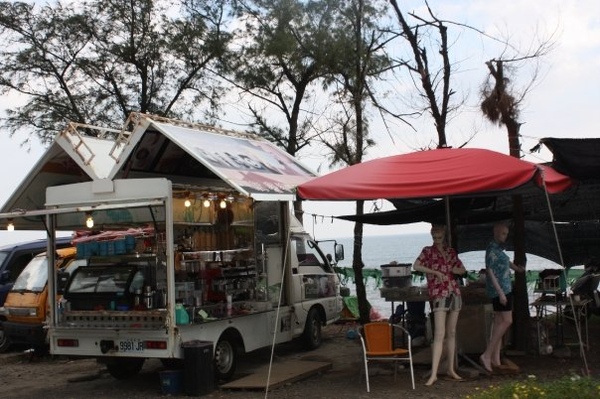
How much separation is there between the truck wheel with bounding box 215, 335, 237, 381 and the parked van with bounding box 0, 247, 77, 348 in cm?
385

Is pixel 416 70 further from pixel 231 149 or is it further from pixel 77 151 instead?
pixel 77 151

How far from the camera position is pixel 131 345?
26.1ft

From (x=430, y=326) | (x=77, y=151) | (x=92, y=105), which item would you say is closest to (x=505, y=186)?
(x=430, y=326)

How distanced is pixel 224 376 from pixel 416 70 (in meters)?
6.52

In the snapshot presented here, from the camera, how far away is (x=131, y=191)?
808 centimetres

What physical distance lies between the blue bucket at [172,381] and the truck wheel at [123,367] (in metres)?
1.09

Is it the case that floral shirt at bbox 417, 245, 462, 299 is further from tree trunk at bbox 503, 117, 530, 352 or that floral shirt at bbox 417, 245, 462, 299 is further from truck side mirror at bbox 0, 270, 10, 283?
truck side mirror at bbox 0, 270, 10, 283

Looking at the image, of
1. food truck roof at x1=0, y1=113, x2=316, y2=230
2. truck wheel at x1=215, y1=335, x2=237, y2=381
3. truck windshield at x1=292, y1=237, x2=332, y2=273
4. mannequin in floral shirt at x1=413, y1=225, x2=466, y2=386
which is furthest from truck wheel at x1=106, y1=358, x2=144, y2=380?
mannequin in floral shirt at x1=413, y1=225, x2=466, y2=386

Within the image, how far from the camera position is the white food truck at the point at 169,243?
8.05 m

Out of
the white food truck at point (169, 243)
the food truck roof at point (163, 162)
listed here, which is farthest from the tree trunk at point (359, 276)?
the food truck roof at point (163, 162)

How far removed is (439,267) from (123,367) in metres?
4.28

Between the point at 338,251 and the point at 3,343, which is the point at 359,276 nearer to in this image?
the point at 338,251

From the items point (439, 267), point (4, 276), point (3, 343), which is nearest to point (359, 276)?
point (439, 267)

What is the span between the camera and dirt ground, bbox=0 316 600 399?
25.3 ft
